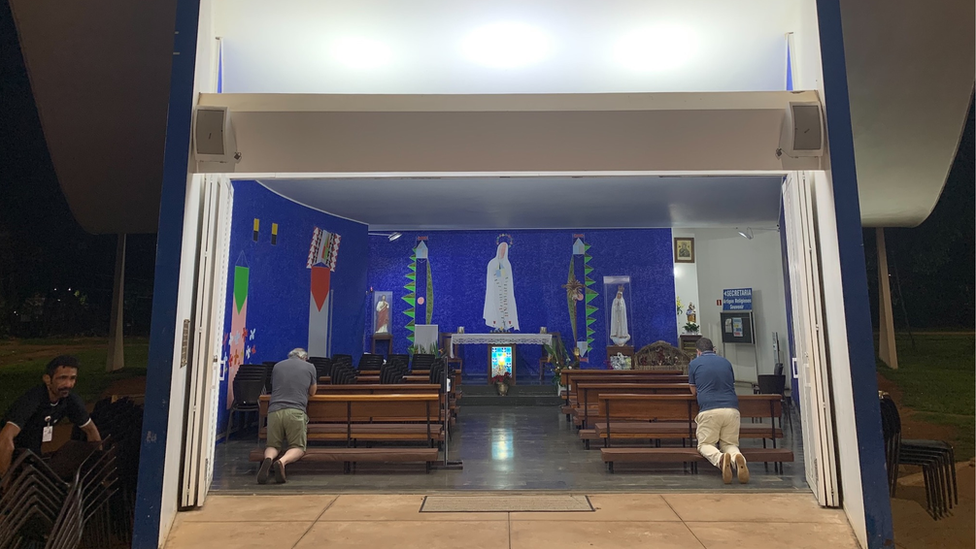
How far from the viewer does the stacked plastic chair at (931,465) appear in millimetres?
3484

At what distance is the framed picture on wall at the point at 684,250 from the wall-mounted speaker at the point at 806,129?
9.48 meters

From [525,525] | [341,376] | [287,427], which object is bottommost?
[525,525]

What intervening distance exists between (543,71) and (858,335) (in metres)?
3.59

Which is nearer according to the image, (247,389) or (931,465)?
(931,465)

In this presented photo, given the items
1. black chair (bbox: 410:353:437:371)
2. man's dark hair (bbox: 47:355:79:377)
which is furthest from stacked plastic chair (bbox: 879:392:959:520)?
black chair (bbox: 410:353:437:371)

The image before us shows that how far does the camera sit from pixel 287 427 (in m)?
5.09

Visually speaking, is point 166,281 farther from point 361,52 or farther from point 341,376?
point 341,376

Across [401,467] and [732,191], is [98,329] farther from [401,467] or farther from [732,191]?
[732,191]

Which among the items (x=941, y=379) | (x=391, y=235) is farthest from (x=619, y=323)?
(x=941, y=379)

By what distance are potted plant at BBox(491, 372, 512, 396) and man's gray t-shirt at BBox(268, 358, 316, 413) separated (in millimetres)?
5303

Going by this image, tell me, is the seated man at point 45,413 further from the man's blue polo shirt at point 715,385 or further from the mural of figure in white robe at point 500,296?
the mural of figure in white robe at point 500,296

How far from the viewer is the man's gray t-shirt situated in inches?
202

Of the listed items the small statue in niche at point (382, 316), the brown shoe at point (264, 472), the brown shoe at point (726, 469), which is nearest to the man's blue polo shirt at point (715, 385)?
the brown shoe at point (726, 469)

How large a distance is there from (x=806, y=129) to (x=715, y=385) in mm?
2313
